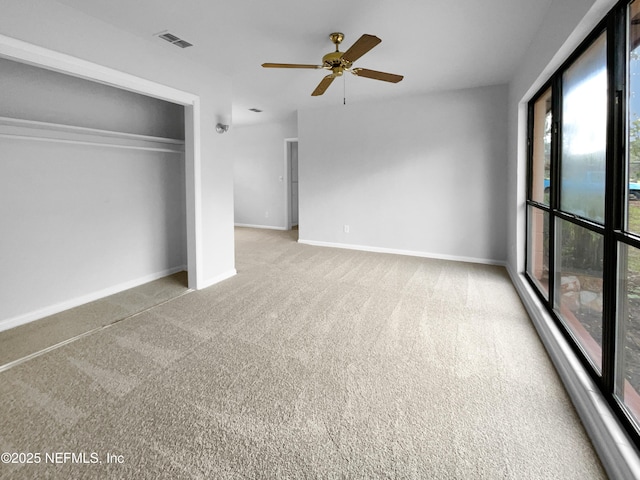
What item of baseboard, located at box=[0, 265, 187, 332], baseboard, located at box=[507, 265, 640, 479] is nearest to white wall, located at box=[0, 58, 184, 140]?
baseboard, located at box=[0, 265, 187, 332]

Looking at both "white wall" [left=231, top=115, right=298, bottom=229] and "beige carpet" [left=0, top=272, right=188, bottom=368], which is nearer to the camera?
"beige carpet" [left=0, top=272, right=188, bottom=368]

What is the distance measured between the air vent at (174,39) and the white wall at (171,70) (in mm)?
90

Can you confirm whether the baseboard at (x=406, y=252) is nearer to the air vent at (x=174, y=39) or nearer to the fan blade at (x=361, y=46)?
the fan blade at (x=361, y=46)

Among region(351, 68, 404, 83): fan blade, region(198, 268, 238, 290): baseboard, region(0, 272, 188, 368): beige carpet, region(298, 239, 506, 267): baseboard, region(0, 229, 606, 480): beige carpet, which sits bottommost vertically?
region(0, 229, 606, 480): beige carpet

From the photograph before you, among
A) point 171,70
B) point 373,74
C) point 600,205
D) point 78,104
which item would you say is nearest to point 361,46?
point 373,74

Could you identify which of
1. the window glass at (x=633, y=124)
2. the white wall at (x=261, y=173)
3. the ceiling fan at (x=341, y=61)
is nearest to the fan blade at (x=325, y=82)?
the ceiling fan at (x=341, y=61)

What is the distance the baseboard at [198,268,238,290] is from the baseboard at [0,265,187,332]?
0.81m

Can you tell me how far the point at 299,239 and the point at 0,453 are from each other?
17.2 ft

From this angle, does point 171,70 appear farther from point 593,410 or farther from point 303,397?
point 593,410

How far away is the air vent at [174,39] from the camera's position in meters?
3.00

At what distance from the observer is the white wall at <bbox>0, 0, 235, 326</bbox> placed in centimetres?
232

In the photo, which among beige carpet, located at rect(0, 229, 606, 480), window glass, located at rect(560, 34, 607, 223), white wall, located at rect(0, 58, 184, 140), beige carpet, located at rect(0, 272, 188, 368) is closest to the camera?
beige carpet, located at rect(0, 229, 606, 480)

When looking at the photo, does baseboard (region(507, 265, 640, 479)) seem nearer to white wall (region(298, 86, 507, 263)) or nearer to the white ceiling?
the white ceiling

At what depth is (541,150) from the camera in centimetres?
340
